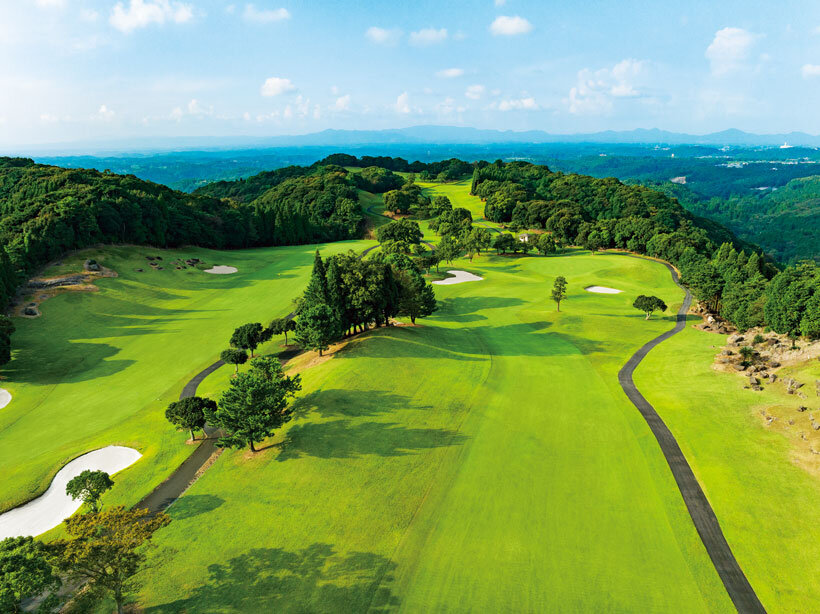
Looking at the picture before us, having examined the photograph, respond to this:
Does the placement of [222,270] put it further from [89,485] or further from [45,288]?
[89,485]

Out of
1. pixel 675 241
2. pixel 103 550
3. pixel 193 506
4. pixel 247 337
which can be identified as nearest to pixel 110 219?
pixel 247 337

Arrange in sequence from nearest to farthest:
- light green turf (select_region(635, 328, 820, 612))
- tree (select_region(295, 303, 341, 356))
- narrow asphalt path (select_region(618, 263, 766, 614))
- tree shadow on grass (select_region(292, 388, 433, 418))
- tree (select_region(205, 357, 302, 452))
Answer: narrow asphalt path (select_region(618, 263, 766, 614)) → light green turf (select_region(635, 328, 820, 612)) → tree (select_region(205, 357, 302, 452)) → tree shadow on grass (select_region(292, 388, 433, 418)) → tree (select_region(295, 303, 341, 356))

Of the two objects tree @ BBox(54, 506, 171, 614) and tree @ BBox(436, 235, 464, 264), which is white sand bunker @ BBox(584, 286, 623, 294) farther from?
tree @ BBox(54, 506, 171, 614)

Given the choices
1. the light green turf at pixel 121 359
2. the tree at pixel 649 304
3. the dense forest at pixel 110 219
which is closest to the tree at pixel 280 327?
the light green turf at pixel 121 359

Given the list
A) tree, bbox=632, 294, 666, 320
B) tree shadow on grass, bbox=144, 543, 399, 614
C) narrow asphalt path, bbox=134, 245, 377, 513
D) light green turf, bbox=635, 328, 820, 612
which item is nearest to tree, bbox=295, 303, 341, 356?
narrow asphalt path, bbox=134, 245, 377, 513

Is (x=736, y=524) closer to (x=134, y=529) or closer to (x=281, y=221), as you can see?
(x=134, y=529)

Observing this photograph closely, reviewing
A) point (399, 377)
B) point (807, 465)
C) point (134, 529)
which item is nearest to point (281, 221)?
point (399, 377)

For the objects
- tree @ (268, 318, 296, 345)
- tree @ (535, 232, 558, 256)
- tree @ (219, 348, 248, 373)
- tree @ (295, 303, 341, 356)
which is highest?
tree @ (535, 232, 558, 256)
